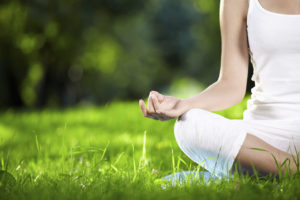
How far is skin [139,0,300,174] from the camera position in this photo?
6.75 feet

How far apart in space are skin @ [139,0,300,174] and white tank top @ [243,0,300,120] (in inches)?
3.2

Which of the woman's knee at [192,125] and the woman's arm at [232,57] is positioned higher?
the woman's arm at [232,57]

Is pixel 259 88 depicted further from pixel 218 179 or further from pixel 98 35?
pixel 98 35

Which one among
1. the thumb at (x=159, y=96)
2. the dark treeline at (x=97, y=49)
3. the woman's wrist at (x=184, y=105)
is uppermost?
the thumb at (x=159, y=96)

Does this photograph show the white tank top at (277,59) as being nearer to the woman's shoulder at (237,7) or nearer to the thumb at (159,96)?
the woman's shoulder at (237,7)

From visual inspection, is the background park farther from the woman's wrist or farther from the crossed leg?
the woman's wrist

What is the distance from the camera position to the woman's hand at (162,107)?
2.08 m

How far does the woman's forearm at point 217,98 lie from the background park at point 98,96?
1.17 ft

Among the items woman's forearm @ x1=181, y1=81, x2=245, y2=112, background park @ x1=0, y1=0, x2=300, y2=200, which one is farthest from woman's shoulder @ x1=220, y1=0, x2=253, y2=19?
background park @ x1=0, y1=0, x2=300, y2=200

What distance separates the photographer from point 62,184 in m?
2.10

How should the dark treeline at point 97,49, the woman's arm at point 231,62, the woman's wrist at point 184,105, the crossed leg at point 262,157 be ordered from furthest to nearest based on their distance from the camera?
the dark treeline at point 97,49 → the woman's arm at point 231,62 → the woman's wrist at point 184,105 → the crossed leg at point 262,157

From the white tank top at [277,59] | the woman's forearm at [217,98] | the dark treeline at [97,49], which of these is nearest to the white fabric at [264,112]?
the white tank top at [277,59]

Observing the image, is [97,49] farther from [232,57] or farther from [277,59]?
[277,59]

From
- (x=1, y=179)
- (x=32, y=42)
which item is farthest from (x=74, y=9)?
(x=1, y=179)
